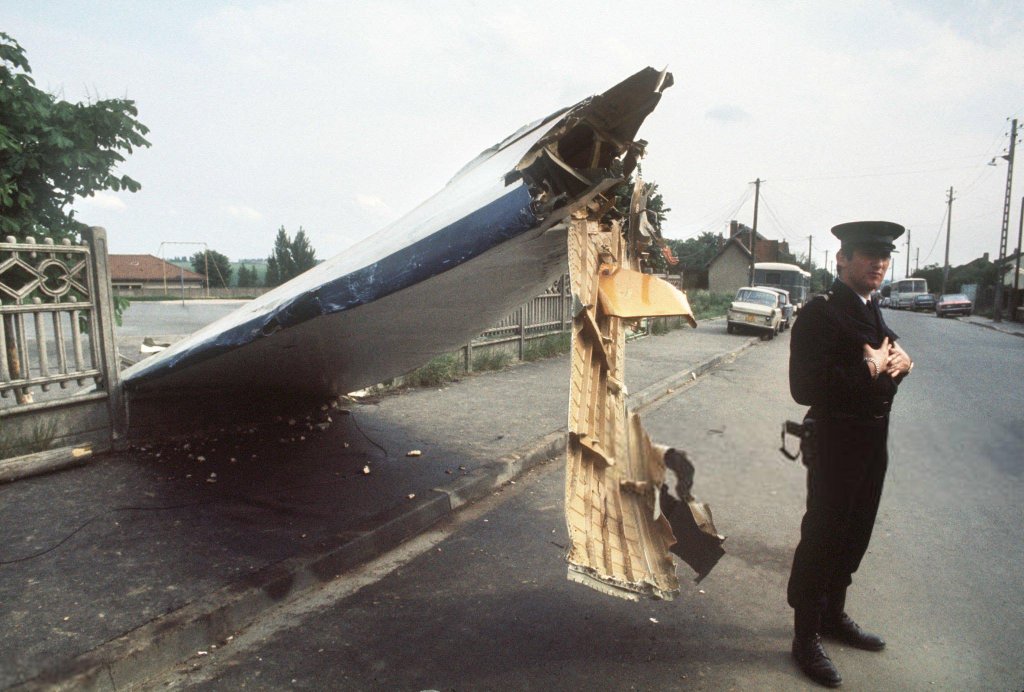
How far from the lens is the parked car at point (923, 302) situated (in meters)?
42.7

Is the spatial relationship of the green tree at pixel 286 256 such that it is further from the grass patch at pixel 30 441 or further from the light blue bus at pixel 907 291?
the grass patch at pixel 30 441

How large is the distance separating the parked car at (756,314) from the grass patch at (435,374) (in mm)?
13955

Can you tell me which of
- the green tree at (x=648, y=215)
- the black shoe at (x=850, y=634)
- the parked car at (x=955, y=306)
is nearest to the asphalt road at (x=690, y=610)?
the black shoe at (x=850, y=634)

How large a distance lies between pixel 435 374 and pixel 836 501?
6.74 meters

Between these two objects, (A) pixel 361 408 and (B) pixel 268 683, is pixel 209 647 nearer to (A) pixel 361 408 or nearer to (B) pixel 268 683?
(B) pixel 268 683

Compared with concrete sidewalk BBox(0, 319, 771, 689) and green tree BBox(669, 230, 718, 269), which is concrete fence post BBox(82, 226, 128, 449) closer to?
concrete sidewalk BBox(0, 319, 771, 689)

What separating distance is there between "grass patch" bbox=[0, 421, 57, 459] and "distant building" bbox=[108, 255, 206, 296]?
64885 millimetres

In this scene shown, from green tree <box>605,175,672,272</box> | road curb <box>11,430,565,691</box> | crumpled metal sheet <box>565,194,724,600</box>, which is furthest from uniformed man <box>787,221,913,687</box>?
road curb <box>11,430,565,691</box>

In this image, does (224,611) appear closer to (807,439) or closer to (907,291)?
(807,439)

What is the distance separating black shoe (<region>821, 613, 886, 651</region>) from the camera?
2.66 m

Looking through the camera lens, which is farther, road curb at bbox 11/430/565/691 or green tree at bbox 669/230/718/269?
green tree at bbox 669/230/718/269

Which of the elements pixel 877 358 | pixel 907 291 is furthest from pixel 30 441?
pixel 907 291

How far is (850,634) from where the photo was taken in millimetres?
2691

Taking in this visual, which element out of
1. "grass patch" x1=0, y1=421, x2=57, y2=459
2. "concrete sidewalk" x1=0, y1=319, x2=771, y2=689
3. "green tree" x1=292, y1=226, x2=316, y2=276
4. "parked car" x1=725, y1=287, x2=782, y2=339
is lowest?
"concrete sidewalk" x1=0, y1=319, x2=771, y2=689
